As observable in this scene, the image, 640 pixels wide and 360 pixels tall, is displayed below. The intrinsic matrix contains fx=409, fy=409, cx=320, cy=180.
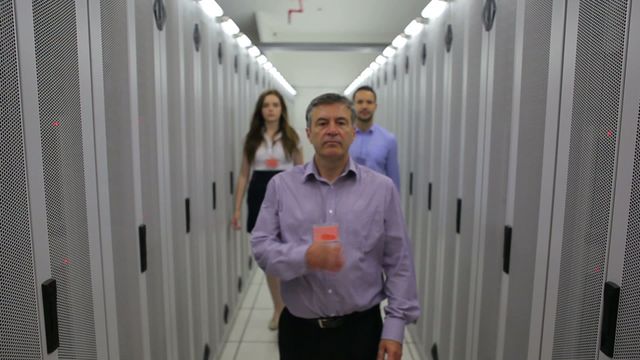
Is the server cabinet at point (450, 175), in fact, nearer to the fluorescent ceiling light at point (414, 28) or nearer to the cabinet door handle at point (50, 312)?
the fluorescent ceiling light at point (414, 28)

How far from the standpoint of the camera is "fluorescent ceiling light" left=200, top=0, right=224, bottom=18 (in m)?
2.42

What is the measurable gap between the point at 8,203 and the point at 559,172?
1.38m

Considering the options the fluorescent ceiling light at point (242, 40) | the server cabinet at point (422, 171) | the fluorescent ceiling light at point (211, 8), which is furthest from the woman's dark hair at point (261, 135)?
the server cabinet at point (422, 171)

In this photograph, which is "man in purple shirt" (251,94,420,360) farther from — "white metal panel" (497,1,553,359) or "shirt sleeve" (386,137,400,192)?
"shirt sleeve" (386,137,400,192)

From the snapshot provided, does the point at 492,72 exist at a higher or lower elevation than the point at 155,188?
higher

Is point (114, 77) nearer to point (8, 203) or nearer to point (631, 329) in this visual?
point (8, 203)

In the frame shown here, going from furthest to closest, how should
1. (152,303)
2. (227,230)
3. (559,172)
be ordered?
(227,230)
(152,303)
(559,172)

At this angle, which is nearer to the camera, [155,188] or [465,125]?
[155,188]

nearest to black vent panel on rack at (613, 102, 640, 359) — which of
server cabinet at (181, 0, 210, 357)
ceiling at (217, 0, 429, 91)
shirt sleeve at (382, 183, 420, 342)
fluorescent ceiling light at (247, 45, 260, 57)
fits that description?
shirt sleeve at (382, 183, 420, 342)

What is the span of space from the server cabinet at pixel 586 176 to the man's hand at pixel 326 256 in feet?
2.12

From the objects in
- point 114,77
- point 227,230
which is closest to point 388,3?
point 227,230

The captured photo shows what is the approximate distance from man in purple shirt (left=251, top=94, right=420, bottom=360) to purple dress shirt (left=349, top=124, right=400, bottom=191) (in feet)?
5.24

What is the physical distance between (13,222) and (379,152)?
2.49m

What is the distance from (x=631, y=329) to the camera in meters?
0.91
